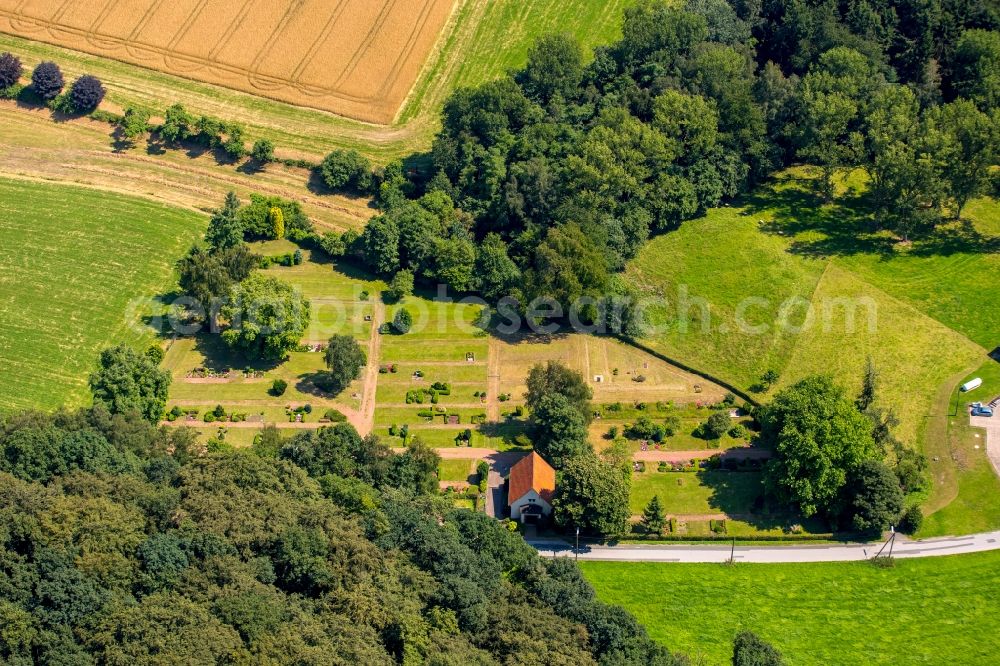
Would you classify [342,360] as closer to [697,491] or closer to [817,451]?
[697,491]

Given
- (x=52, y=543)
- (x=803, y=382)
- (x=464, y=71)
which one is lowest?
(x=52, y=543)

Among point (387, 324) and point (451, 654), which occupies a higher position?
point (387, 324)

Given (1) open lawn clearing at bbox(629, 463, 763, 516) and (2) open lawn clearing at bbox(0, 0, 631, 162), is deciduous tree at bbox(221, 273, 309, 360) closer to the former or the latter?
(2) open lawn clearing at bbox(0, 0, 631, 162)

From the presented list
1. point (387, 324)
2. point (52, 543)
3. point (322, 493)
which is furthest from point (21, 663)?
point (387, 324)

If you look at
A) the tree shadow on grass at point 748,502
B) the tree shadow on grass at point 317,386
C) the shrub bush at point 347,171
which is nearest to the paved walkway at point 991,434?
the tree shadow on grass at point 748,502

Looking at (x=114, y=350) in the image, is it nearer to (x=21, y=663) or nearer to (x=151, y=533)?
(x=151, y=533)
